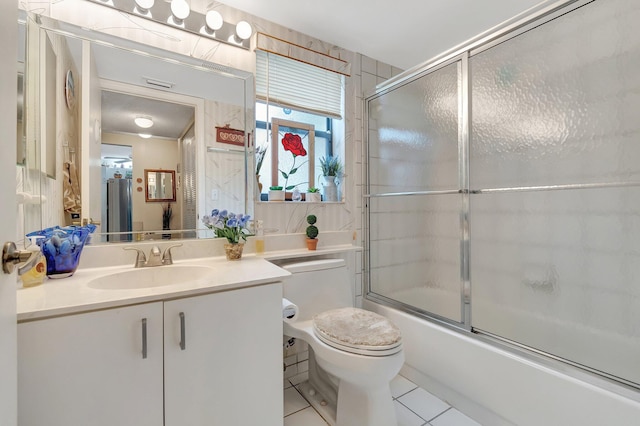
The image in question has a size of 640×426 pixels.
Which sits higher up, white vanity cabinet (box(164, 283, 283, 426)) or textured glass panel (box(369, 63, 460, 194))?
textured glass panel (box(369, 63, 460, 194))

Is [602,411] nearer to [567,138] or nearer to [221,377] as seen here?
[567,138]

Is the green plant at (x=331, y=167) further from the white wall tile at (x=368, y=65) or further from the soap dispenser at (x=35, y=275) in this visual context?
the soap dispenser at (x=35, y=275)

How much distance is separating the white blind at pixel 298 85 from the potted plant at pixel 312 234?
746 millimetres

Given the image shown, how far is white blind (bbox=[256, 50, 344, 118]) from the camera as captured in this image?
173 cm

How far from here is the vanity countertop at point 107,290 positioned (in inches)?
30.9

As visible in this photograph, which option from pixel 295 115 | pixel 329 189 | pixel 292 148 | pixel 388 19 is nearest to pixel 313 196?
pixel 329 189

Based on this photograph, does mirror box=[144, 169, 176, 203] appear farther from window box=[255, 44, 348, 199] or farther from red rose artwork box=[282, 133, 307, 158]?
red rose artwork box=[282, 133, 307, 158]

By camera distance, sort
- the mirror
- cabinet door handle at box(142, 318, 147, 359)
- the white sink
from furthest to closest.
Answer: the mirror, the white sink, cabinet door handle at box(142, 318, 147, 359)

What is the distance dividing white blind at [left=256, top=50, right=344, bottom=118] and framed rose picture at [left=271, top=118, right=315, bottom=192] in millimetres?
138

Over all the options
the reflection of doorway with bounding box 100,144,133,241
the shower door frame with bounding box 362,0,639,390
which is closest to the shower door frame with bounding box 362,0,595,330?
the shower door frame with bounding box 362,0,639,390

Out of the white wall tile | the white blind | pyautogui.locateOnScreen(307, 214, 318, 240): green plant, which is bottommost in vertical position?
pyautogui.locateOnScreen(307, 214, 318, 240): green plant

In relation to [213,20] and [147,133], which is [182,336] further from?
[213,20]

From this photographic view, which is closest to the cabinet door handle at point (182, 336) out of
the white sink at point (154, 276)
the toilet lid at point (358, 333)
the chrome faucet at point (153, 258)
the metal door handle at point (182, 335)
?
the metal door handle at point (182, 335)

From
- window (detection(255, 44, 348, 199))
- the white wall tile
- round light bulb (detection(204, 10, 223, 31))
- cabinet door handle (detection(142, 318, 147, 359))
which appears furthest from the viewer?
the white wall tile
